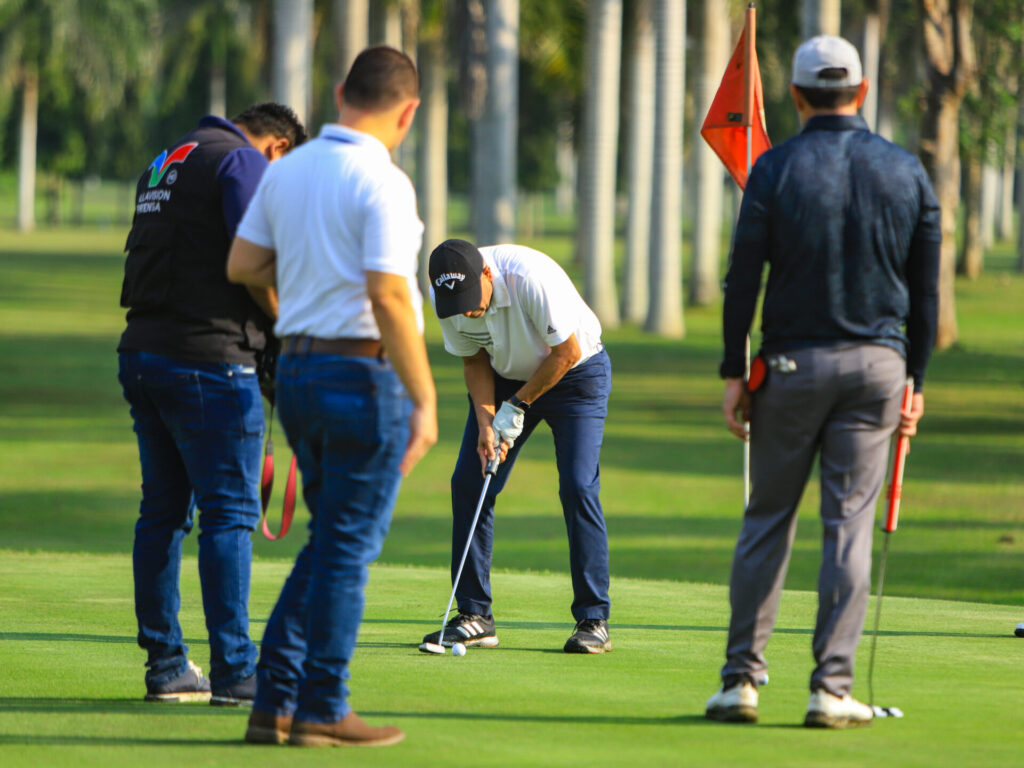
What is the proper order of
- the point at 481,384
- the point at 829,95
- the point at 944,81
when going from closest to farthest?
the point at 829,95 → the point at 481,384 → the point at 944,81

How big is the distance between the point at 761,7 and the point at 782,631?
33924 millimetres

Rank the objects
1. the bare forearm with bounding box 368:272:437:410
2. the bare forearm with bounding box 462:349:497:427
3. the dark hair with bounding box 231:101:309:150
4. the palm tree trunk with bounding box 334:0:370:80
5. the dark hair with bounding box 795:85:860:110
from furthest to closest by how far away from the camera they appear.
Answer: the palm tree trunk with bounding box 334:0:370:80 → the bare forearm with bounding box 462:349:497:427 → the dark hair with bounding box 231:101:309:150 → the dark hair with bounding box 795:85:860:110 → the bare forearm with bounding box 368:272:437:410

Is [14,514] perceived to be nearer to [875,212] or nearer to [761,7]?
[875,212]

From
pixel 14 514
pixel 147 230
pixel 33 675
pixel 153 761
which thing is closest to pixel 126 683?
pixel 33 675

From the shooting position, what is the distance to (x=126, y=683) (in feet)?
20.4

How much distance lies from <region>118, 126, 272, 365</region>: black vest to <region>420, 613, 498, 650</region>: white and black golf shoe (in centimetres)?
198

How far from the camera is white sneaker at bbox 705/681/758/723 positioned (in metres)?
5.43

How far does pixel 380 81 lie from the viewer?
16.6ft

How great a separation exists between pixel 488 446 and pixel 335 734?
257 cm

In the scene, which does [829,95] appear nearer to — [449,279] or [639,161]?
[449,279]

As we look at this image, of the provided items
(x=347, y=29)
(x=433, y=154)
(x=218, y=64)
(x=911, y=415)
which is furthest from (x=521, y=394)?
(x=218, y=64)

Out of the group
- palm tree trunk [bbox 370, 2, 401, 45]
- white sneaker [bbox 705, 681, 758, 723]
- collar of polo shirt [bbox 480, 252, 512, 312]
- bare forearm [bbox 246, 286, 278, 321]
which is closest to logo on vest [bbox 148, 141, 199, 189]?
bare forearm [bbox 246, 286, 278, 321]

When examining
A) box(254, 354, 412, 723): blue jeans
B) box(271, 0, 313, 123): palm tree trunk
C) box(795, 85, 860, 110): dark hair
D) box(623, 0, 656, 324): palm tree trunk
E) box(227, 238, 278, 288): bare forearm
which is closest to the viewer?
box(254, 354, 412, 723): blue jeans

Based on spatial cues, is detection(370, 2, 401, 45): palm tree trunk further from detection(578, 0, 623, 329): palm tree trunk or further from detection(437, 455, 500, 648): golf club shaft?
detection(437, 455, 500, 648): golf club shaft
